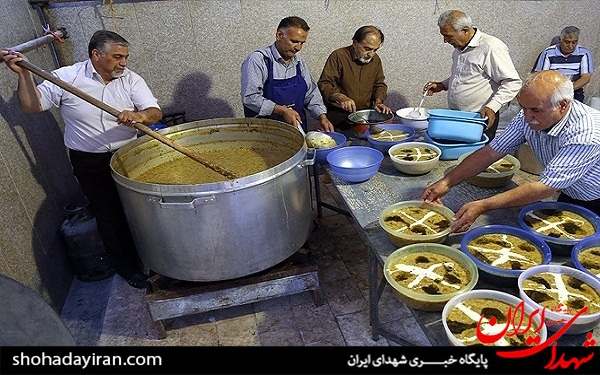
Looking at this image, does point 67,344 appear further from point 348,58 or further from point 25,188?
point 348,58

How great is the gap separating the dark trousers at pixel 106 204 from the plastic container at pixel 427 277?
2891mm

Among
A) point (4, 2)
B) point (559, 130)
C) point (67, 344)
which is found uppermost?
point (4, 2)

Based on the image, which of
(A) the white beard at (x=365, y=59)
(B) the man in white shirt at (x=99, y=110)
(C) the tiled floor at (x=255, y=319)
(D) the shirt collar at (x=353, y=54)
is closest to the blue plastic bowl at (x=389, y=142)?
(A) the white beard at (x=365, y=59)

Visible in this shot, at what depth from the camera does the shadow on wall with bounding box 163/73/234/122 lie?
18.9ft

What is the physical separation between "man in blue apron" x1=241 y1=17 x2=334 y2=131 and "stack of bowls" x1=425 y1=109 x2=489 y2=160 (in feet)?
3.82

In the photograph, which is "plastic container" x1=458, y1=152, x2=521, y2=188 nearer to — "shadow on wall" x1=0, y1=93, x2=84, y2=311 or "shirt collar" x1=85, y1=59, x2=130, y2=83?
"shirt collar" x1=85, y1=59, x2=130, y2=83

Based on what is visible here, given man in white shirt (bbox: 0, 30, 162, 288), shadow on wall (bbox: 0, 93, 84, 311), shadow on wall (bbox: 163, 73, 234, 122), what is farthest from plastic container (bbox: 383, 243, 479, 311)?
shadow on wall (bbox: 163, 73, 234, 122)

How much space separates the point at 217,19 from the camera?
18.1ft

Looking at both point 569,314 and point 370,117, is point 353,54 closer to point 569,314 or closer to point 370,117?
point 370,117

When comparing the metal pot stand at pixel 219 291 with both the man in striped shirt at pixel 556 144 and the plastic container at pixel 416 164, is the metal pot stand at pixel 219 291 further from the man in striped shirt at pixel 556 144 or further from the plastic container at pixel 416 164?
the man in striped shirt at pixel 556 144

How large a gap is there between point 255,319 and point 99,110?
236 cm

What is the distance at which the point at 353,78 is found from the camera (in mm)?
4836

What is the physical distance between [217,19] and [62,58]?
2123 millimetres

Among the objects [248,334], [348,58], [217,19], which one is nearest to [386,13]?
[348,58]
